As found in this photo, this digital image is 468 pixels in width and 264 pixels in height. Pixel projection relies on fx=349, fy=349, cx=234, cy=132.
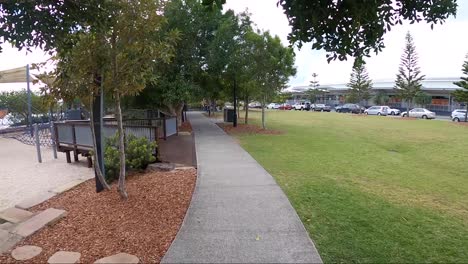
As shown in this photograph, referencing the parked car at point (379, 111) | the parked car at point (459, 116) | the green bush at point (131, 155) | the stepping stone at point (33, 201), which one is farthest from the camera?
the parked car at point (379, 111)

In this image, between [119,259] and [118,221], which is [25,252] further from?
[119,259]

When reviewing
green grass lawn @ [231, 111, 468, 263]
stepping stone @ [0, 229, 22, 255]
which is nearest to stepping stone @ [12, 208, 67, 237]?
stepping stone @ [0, 229, 22, 255]

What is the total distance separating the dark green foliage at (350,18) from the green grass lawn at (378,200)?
232cm

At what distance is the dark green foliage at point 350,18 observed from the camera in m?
3.45

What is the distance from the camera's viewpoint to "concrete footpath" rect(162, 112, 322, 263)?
399 cm

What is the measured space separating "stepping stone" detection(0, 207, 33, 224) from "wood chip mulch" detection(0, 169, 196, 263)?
10.3 inches

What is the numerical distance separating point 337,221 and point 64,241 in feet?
12.3

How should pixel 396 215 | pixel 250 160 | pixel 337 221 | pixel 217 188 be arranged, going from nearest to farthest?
1. pixel 337 221
2. pixel 396 215
3. pixel 217 188
4. pixel 250 160

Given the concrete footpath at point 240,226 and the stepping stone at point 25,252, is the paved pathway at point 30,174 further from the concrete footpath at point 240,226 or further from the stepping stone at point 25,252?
the concrete footpath at point 240,226

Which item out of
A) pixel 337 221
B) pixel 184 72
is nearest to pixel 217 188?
pixel 337 221

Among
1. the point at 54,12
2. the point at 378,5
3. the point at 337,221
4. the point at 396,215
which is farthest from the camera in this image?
the point at 396,215

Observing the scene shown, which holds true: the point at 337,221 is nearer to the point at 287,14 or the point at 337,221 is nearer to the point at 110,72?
the point at 287,14

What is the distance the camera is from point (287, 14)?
3.63 metres

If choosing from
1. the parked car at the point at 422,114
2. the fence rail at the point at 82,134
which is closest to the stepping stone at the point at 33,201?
the fence rail at the point at 82,134
